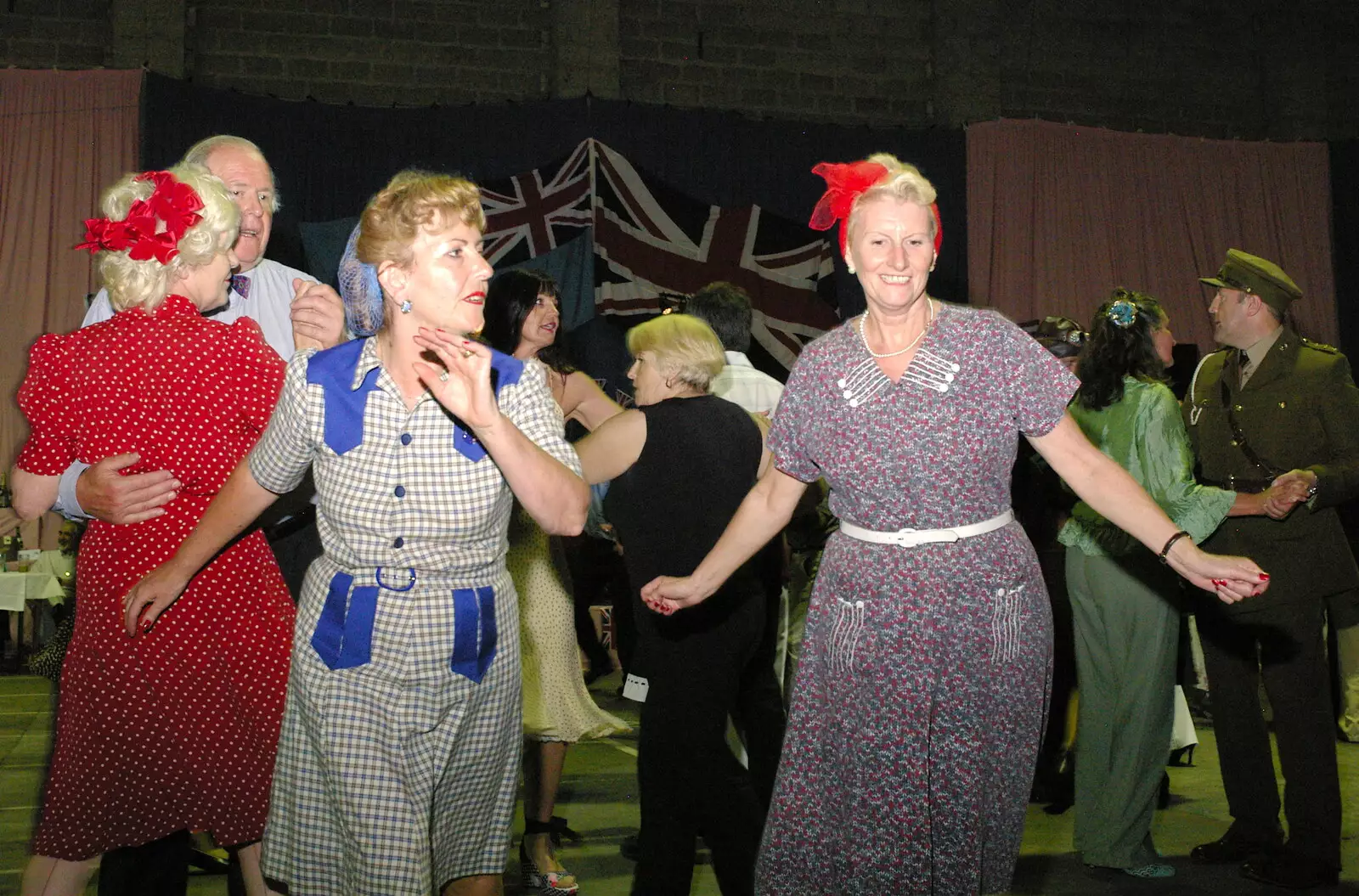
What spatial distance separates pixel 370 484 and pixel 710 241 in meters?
7.35

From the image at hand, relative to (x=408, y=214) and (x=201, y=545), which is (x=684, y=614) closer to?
(x=201, y=545)

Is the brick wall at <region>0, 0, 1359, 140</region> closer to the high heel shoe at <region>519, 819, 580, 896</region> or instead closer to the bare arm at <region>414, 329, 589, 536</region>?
the high heel shoe at <region>519, 819, 580, 896</region>

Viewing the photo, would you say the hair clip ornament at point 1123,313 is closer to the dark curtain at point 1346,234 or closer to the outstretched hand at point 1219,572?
the outstretched hand at point 1219,572

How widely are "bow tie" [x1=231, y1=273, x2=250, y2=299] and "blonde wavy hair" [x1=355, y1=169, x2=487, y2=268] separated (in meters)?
1.04

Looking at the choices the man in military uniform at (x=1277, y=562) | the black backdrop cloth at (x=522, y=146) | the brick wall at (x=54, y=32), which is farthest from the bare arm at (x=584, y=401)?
the brick wall at (x=54, y=32)

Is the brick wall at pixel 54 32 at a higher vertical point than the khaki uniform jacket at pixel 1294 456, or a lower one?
higher

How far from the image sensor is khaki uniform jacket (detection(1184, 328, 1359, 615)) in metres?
3.81

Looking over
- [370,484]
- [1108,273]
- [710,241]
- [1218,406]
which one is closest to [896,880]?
[370,484]

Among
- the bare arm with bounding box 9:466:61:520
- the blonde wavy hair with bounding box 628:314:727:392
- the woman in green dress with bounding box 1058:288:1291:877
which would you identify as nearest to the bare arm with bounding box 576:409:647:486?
the blonde wavy hair with bounding box 628:314:727:392

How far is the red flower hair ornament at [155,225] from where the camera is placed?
A: 236 cm

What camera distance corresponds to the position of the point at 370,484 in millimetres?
2014

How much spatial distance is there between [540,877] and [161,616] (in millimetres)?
1645

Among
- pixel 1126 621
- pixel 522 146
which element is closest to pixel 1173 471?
pixel 1126 621

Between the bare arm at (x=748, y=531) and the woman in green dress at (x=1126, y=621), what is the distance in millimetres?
1574
